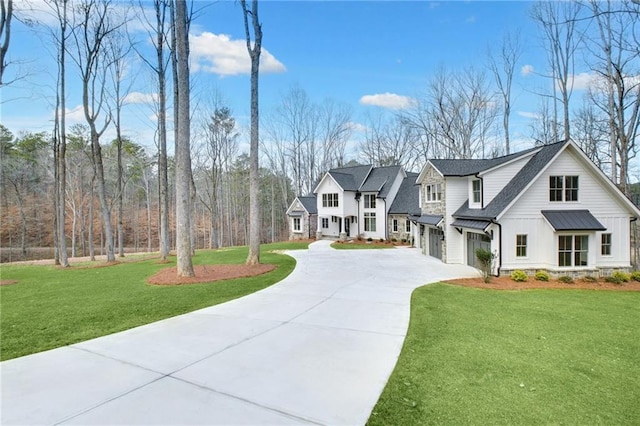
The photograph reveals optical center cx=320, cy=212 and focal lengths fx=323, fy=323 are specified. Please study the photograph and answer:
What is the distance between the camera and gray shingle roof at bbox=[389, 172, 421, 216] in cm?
2504

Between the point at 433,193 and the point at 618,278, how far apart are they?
8.72 metres

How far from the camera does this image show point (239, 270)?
42.0ft

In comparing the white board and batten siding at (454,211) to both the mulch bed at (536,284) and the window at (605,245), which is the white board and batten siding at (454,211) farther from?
the window at (605,245)

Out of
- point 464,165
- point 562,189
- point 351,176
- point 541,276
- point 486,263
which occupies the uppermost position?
point 351,176

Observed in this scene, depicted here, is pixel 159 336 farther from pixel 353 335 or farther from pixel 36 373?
pixel 353 335

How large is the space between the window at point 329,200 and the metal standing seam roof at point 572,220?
56.7 ft

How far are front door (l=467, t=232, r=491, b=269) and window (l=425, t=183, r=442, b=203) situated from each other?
2741mm

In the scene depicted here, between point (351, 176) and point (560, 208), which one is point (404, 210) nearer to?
point (351, 176)

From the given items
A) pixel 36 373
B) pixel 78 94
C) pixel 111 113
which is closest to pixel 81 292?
pixel 36 373

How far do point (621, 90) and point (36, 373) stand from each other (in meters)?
22.5

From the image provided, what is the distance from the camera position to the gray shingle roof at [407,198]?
25042mm

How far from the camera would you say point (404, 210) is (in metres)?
25.6

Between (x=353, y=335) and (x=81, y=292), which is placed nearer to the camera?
(x=353, y=335)

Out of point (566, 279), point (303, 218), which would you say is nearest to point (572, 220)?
point (566, 279)
